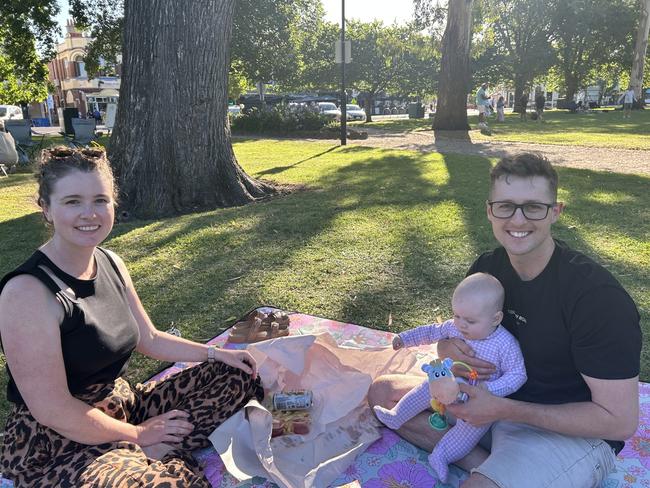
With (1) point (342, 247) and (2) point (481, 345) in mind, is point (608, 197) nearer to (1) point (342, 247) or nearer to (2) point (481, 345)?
(1) point (342, 247)

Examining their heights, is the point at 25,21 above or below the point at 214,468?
above

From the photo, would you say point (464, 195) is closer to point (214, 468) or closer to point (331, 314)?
point (331, 314)

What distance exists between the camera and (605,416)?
1879 millimetres

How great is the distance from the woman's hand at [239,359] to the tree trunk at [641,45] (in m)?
42.2

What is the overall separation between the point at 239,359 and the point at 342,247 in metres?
3.22

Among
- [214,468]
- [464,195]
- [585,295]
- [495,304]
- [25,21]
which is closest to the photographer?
[585,295]

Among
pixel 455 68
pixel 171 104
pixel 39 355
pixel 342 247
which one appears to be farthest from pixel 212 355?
pixel 455 68

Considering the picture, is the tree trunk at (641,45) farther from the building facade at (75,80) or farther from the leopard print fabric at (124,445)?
the building facade at (75,80)

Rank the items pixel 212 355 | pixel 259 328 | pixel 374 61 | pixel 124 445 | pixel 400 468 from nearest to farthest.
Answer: pixel 124 445 → pixel 400 468 → pixel 212 355 → pixel 259 328 → pixel 374 61

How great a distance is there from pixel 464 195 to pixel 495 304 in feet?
20.2

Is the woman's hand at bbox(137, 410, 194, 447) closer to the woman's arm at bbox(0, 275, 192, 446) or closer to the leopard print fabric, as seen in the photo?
the leopard print fabric

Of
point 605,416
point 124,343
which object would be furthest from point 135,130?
point 605,416

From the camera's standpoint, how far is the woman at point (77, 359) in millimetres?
1893

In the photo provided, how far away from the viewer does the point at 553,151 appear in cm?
1352
